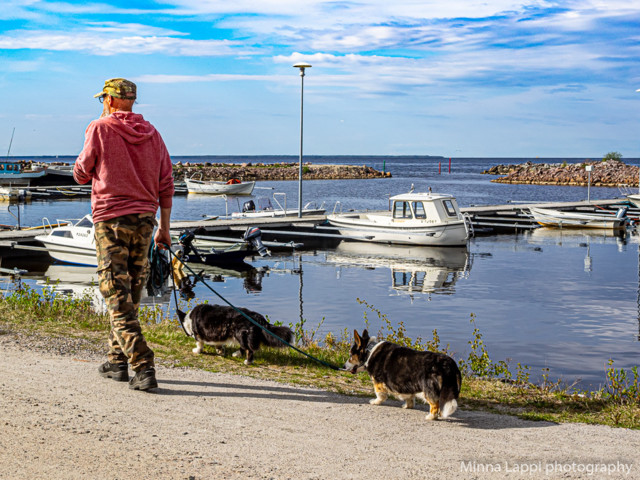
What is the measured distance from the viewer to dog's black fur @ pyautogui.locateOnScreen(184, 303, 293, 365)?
320 inches

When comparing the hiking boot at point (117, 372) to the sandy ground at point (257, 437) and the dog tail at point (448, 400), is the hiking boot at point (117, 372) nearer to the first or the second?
the sandy ground at point (257, 437)

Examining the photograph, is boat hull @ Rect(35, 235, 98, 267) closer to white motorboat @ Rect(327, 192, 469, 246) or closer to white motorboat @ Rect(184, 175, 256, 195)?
white motorboat @ Rect(327, 192, 469, 246)

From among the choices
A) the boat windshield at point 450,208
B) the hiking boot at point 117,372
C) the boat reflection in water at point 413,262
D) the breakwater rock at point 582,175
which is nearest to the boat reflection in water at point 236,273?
the boat reflection in water at point 413,262

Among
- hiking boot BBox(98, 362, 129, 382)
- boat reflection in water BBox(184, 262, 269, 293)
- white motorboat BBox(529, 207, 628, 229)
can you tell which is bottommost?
boat reflection in water BBox(184, 262, 269, 293)

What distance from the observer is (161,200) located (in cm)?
690

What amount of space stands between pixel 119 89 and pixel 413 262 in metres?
22.2

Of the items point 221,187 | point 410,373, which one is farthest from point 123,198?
point 221,187

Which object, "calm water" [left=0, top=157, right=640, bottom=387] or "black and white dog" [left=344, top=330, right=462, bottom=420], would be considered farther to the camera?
"calm water" [left=0, top=157, right=640, bottom=387]

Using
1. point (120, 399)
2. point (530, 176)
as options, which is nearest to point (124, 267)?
point (120, 399)

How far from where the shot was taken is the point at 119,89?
6465 millimetres

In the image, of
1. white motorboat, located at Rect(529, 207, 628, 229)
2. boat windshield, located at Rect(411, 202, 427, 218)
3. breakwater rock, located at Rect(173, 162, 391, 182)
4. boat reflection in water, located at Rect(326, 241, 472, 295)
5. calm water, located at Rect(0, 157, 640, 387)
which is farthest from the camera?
breakwater rock, located at Rect(173, 162, 391, 182)

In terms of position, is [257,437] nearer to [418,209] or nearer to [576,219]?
[418,209]

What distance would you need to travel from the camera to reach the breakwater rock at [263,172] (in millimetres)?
110188

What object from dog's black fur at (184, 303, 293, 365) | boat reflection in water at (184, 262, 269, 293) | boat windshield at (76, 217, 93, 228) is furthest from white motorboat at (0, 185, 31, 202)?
dog's black fur at (184, 303, 293, 365)
